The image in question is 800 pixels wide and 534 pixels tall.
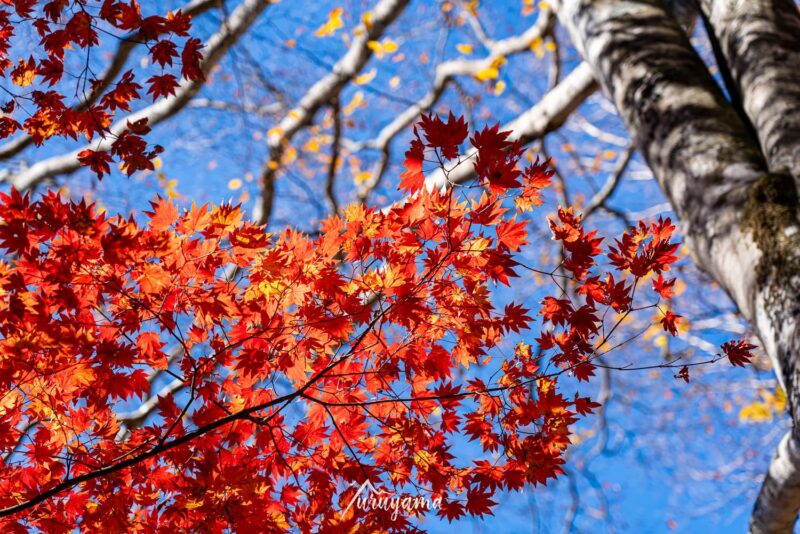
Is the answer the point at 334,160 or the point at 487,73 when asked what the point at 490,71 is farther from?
the point at 334,160

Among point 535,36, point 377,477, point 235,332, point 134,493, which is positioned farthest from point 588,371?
point 535,36

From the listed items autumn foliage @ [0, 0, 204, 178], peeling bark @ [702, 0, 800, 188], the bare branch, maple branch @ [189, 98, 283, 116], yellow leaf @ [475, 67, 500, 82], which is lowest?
peeling bark @ [702, 0, 800, 188]

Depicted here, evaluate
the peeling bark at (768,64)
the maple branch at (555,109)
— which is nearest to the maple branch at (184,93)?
the maple branch at (555,109)

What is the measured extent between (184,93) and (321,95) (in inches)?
45.3

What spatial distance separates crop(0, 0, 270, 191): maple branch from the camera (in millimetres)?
4738

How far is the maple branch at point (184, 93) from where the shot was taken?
474cm

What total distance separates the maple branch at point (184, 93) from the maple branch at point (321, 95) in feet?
2.48

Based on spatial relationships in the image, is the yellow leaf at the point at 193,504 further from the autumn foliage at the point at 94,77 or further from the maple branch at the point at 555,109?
the maple branch at the point at 555,109

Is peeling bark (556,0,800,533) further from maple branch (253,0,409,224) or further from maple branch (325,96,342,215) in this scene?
maple branch (325,96,342,215)

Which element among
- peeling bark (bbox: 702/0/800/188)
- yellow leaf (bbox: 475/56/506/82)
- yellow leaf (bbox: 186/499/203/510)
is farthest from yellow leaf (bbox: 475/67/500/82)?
yellow leaf (bbox: 186/499/203/510)

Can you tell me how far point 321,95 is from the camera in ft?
16.6

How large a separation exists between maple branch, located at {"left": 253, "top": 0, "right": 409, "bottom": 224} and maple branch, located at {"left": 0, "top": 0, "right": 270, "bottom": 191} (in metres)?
0.76

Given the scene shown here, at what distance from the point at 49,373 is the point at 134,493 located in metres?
0.68

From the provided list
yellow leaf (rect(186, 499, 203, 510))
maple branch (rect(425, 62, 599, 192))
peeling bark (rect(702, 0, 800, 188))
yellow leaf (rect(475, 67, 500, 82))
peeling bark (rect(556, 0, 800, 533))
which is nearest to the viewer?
peeling bark (rect(556, 0, 800, 533))
